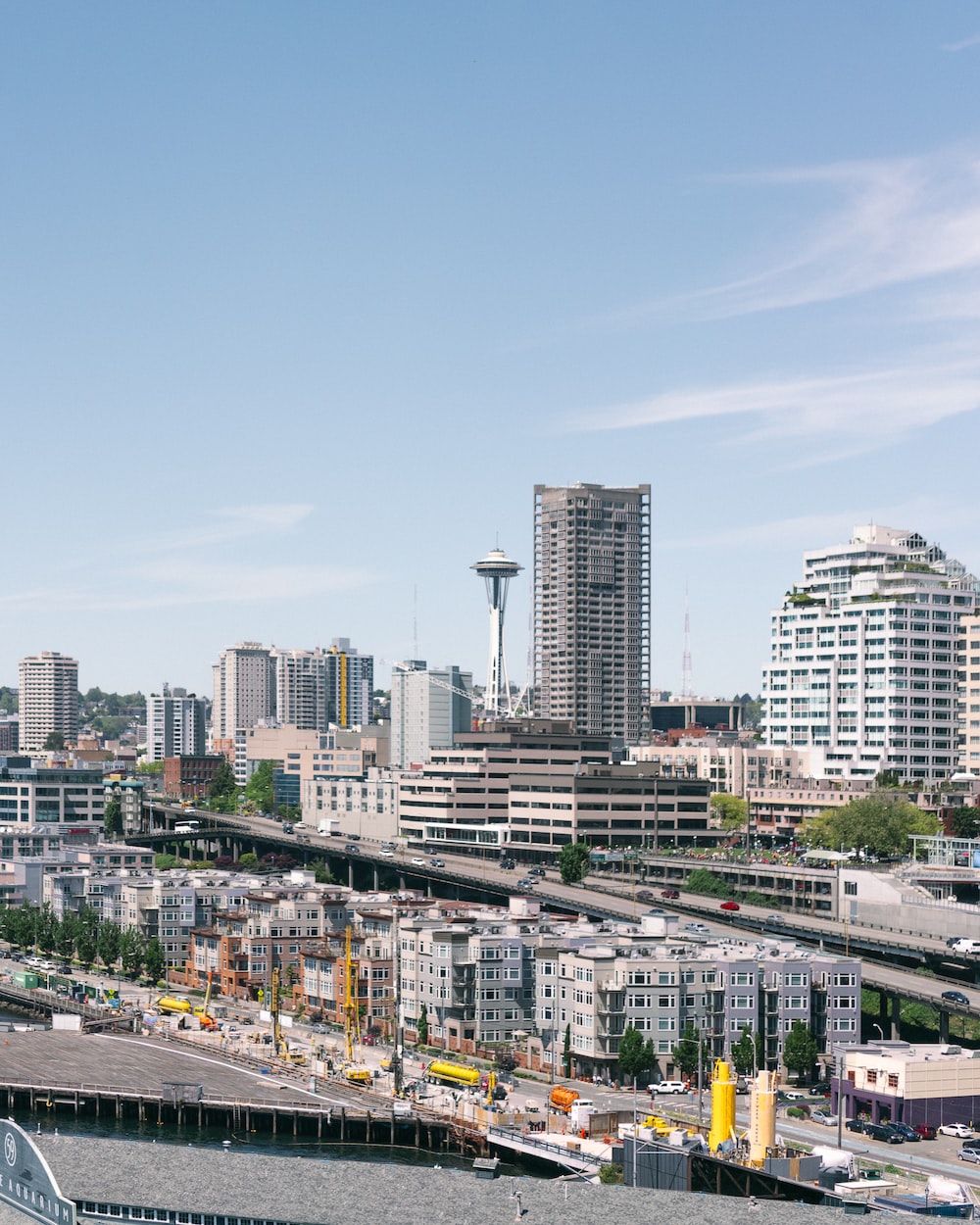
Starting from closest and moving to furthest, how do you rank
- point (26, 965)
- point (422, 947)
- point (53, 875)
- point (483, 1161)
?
1. point (483, 1161)
2. point (422, 947)
3. point (26, 965)
4. point (53, 875)

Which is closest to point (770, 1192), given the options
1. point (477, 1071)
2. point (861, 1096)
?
point (861, 1096)

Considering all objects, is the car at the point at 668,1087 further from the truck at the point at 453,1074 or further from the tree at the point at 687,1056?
the truck at the point at 453,1074

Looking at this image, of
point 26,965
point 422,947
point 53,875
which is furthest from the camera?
point 53,875

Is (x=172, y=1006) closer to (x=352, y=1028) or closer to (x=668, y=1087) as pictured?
(x=352, y=1028)

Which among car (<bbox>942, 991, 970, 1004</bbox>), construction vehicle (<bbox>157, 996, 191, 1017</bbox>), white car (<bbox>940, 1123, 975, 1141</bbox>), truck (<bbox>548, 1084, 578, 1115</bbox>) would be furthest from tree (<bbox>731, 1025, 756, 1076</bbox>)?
construction vehicle (<bbox>157, 996, 191, 1017</bbox>)

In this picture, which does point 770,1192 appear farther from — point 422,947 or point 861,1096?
point 422,947
